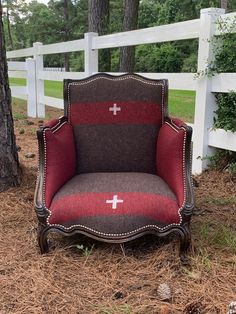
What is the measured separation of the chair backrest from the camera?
3080 mm

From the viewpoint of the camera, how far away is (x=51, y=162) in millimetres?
2609

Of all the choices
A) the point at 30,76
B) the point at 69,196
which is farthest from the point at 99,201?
the point at 30,76

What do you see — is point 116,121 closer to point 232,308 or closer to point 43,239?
point 43,239

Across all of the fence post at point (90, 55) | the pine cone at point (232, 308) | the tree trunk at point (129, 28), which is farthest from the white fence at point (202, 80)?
the tree trunk at point (129, 28)

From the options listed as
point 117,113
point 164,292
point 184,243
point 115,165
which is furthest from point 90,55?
point 164,292

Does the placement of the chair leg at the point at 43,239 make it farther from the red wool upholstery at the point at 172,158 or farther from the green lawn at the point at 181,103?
the green lawn at the point at 181,103

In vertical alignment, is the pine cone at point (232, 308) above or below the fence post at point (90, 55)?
below

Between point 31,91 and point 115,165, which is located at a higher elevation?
point 31,91

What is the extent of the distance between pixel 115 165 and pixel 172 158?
2.02ft

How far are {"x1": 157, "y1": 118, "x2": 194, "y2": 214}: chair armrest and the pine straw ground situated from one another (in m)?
0.38

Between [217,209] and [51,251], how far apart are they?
1449mm

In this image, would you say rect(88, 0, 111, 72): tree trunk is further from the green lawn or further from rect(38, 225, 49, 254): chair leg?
rect(38, 225, 49, 254): chair leg

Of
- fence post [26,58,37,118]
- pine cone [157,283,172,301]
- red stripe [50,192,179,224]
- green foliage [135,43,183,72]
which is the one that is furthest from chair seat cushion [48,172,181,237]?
green foliage [135,43,183,72]

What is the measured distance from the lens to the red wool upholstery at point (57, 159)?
257 cm
